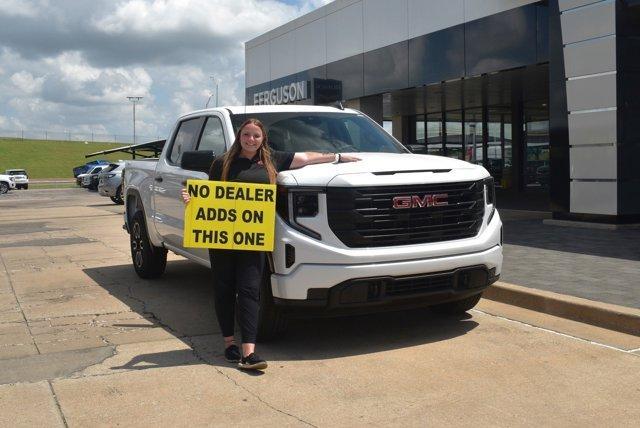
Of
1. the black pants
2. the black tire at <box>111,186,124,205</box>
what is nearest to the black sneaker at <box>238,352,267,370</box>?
the black pants

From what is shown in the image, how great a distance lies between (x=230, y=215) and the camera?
4.92 metres

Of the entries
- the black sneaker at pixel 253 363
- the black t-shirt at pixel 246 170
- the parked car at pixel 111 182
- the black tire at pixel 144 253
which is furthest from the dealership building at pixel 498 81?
the black sneaker at pixel 253 363

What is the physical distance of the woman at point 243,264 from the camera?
488 cm

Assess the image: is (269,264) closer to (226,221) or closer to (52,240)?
(226,221)

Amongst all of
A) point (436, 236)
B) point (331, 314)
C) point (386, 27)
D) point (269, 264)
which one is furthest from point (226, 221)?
point (386, 27)

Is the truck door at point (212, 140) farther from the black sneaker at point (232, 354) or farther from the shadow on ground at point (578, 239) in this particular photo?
the shadow on ground at point (578, 239)

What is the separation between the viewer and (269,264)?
16.5 ft

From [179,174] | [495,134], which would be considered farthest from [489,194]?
[495,134]

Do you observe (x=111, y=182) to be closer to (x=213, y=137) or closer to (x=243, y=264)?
(x=213, y=137)

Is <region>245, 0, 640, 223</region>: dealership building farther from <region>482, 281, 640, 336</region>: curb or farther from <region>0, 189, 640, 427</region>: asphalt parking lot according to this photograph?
<region>0, 189, 640, 427</region>: asphalt parking lot

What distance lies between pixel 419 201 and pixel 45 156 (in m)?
96.8

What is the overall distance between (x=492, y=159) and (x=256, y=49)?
9837mm

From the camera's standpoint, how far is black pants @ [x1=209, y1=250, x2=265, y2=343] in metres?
4.87

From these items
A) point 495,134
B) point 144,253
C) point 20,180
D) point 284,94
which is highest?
point 284,94
